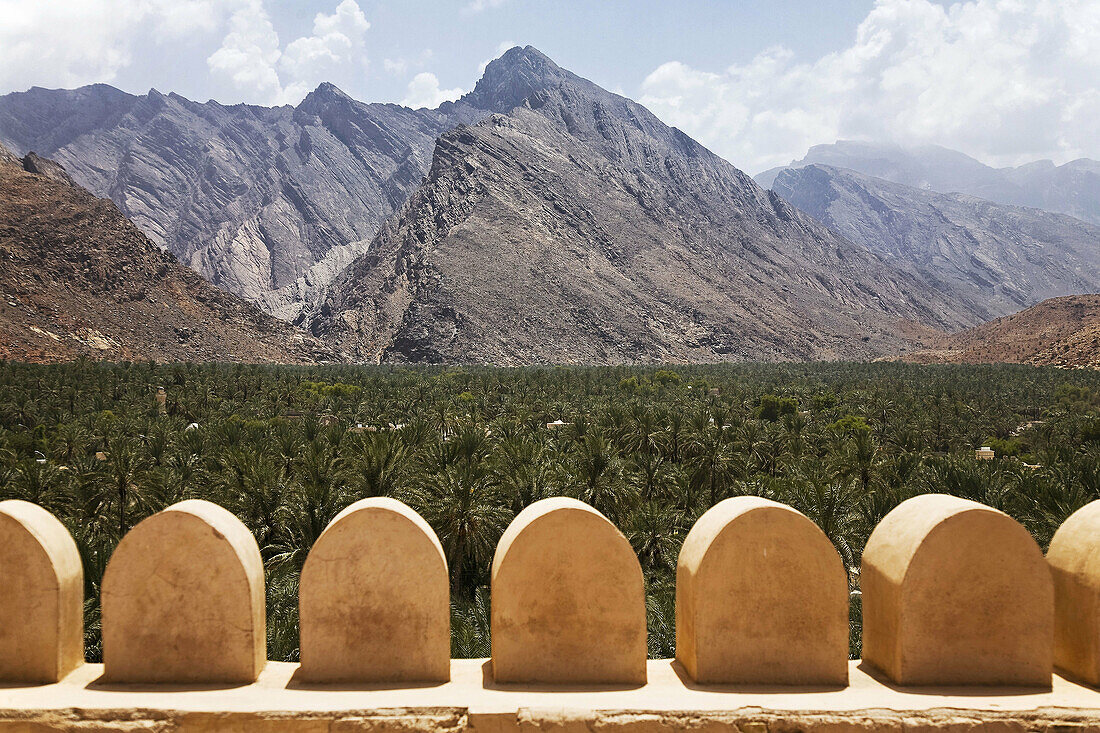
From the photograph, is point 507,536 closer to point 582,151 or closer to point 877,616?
point 877,616

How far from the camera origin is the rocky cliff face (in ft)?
465

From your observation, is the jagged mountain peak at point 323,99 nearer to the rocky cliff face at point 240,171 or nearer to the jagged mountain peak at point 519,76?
the rocky cliff face at point 240,171

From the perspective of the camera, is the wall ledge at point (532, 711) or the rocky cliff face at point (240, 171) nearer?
the wall ledge at point (532, 711)

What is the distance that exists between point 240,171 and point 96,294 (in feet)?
307

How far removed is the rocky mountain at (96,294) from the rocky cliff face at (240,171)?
48516mm

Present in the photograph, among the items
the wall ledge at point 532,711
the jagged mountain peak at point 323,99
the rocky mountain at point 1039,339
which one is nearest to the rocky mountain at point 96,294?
the wall ledge at point 532,711

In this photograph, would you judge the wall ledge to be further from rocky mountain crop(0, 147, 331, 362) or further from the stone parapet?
rocky mountain crop(0, 147, 331, 362)

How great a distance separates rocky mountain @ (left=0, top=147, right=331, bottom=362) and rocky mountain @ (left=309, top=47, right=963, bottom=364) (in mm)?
18335

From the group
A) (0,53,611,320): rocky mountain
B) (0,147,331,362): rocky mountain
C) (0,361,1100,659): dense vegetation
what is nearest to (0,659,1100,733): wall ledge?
(0,361,1100,659): dense vegetation

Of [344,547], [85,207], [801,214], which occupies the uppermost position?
[801,214]

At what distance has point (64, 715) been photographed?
398cm

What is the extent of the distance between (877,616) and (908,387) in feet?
174

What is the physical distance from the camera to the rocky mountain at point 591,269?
9988cm

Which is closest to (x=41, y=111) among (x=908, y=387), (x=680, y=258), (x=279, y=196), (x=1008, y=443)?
(x=279, y=196)
